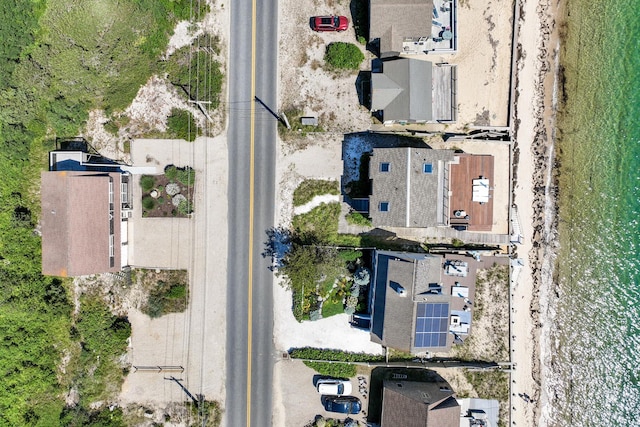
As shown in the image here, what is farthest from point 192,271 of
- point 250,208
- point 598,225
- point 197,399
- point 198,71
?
point 598,225

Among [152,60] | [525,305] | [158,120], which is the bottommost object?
[525,305]

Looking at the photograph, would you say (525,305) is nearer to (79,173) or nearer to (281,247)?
(281,247)

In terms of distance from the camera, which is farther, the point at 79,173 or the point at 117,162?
the point at 117,162

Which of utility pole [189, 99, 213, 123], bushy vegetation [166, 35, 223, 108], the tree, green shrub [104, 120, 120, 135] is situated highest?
bushy vegetation [166, 35, 223, 108]

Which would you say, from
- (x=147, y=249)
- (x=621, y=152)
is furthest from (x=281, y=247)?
(x=621, y=152)

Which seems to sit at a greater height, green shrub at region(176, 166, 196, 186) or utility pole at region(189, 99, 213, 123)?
utility pole at region(189, 99, 213, 123)

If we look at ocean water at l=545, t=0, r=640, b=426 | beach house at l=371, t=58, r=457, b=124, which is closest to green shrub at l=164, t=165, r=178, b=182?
beach house at l=371, t=58, r=457, b=124

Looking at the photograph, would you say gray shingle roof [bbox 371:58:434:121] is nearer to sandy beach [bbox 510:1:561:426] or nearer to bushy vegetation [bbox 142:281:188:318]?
sandy beach [bbox 510:1:561:426]

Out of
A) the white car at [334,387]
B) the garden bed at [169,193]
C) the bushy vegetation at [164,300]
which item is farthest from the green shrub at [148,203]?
the white car at [334,387]
